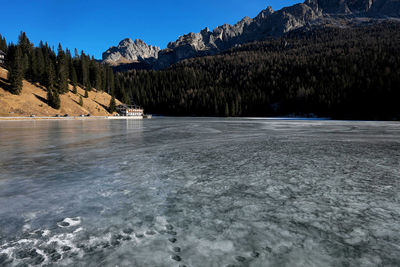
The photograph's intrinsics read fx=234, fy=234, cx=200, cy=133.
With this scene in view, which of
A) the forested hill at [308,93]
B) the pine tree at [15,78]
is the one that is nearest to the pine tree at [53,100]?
the pine tree at [15,78]

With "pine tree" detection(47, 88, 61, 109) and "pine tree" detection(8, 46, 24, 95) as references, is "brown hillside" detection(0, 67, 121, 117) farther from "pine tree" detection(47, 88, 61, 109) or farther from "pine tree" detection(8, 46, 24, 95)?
"pine tree" detection(8, 46, 24, 95)

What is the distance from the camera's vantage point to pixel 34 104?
78.8m

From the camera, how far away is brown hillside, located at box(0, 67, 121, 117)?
237 ft

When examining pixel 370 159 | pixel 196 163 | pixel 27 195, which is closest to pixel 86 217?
pixel 27 195

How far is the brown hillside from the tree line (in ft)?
7.47

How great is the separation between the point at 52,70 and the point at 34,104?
2424 cm

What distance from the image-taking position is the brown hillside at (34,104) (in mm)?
72175

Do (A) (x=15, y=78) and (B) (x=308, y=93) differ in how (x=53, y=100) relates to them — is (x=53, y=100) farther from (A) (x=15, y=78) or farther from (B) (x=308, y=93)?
(B) (x=308, y=93)

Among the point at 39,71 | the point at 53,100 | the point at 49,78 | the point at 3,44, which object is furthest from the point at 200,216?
the point at 3,44

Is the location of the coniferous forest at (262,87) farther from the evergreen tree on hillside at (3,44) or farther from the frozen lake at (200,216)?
the frozen lake at (200,216)

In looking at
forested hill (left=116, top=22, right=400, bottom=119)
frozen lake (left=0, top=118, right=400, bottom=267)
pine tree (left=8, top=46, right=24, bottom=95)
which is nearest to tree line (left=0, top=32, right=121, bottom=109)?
pine tree (left=8, top=46, right=24, bottom=95)

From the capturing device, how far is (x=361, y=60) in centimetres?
17100

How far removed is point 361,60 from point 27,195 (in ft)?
697

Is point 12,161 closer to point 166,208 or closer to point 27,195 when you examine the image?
point 27,195
